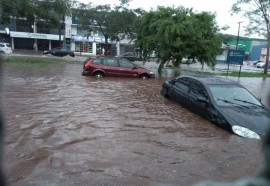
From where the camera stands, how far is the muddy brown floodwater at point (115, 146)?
4637 millimetres

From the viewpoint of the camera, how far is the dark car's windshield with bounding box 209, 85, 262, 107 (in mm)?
8070

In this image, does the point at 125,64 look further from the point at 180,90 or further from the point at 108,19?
the point at 108,19

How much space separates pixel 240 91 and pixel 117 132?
12.8ft

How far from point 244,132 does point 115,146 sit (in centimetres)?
287

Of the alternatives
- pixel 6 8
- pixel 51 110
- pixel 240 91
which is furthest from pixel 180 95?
pixel 6 8

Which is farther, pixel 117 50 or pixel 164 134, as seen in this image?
pixel 117 50

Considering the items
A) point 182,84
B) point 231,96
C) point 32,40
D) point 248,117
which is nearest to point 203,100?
point 231,96

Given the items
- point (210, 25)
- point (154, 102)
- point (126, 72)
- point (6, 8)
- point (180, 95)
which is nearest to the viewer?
point (180, 95)

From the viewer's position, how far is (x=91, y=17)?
137 feet

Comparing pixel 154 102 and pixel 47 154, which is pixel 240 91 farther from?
pixel 47 154

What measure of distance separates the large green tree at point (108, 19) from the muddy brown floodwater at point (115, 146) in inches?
1081

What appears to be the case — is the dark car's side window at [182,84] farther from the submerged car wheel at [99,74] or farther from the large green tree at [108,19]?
the large green tree at [108,19]

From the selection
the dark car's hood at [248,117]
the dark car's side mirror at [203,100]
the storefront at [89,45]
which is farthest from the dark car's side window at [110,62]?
the storefront at [89,45]

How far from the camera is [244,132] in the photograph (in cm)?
678
